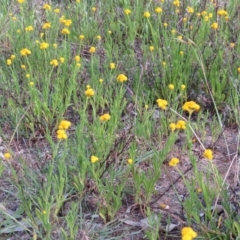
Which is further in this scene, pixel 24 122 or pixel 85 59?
pixel 85 59

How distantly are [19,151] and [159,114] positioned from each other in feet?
2.68

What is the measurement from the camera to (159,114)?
3.06 meters

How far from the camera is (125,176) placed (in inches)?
93.0

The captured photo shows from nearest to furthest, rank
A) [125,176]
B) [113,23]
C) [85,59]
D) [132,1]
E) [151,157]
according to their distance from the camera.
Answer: [125,176]
[151,157]
[85,59]
[113,23]
[132,1]

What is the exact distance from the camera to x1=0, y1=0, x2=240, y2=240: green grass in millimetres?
2234

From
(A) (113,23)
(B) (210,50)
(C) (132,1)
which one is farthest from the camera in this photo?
(C) (132,1)

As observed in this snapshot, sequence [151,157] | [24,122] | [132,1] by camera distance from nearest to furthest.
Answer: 1. [151,157]
2. [24,122]
3. [132,1]

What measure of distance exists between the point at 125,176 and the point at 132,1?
7.78 ft

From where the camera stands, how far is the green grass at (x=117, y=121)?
7.33ft

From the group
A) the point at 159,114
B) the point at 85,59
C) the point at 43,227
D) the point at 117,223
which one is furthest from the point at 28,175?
the point at 85,59

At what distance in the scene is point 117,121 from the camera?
8.91 feet

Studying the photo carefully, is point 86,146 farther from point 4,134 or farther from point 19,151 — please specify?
point 4,134

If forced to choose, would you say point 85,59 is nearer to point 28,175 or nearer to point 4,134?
point 4,134

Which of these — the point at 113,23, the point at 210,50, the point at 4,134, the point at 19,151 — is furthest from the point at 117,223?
the point at 113,23
